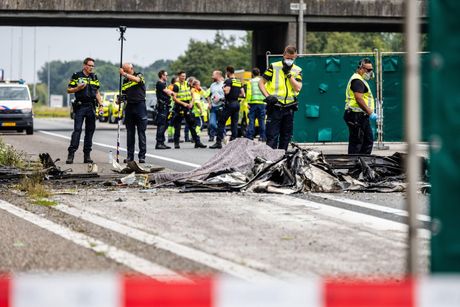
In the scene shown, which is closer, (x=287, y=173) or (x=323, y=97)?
(x=287, y=173)

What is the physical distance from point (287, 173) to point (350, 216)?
3.09 metres

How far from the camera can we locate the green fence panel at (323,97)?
27031mm

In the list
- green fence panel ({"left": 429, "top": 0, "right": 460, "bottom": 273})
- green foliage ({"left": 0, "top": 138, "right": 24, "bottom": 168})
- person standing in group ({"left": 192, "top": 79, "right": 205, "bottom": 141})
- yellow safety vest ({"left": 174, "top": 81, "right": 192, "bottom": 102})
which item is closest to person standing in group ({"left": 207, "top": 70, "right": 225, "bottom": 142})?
person standing in group ({"left": 192, "top": 79, "right": 205, "bottom": 141})

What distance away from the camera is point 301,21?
46.8 m

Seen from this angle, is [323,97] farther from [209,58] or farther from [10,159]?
[209,58]

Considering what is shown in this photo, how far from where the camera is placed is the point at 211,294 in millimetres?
4152

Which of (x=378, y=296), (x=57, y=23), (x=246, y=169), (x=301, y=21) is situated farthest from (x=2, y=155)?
(x=57, y=23)

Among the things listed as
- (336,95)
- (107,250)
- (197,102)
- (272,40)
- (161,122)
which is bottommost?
(107,250)

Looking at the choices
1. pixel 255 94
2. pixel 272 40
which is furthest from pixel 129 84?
pixel 272 40

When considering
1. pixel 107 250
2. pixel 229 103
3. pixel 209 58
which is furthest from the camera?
pixel 209 58

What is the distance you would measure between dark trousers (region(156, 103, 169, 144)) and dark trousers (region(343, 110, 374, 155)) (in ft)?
28.5

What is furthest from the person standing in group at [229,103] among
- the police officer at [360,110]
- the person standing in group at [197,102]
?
the police officer at [360,110]

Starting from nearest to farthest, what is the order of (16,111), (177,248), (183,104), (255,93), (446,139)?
1. (446,139)
2. (177,248)
3. (255,93)
4. (183,104)
5. (16,111)

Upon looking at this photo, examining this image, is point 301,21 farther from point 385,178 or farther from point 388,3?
point 385,178
